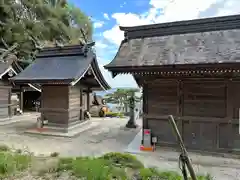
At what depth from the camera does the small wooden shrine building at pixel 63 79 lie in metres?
9.45

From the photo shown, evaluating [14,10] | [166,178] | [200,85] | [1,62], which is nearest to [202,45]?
[200,85]

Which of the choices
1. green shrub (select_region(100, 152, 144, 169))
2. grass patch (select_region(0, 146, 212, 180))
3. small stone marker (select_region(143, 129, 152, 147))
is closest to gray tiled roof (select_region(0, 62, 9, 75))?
grass patch (select_region(0, 146, 212, 180))

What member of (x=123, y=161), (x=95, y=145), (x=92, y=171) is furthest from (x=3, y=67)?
(x=92, y=171)

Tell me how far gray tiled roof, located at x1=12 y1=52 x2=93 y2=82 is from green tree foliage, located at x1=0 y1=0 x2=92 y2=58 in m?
6.59

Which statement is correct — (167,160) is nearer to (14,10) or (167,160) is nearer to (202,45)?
(202,45)

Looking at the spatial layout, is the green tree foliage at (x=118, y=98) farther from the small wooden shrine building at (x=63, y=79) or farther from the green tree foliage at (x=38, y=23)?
the green tree foliage at (x=38, y=23)

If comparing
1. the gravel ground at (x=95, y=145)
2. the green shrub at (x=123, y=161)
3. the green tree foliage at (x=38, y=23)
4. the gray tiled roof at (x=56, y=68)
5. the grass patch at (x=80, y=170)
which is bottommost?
the gravel ground at (x=95, y=145)

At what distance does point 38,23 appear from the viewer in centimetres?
2145

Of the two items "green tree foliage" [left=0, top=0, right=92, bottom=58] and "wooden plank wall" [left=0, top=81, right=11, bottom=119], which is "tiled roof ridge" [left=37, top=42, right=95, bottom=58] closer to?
"wooden plank wall" [left=0, top=81, right=11, bottom=119]

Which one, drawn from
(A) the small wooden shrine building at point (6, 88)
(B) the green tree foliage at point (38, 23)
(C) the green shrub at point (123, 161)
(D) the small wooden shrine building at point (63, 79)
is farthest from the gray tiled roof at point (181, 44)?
(B) the green tree foliage at point (38, 23)

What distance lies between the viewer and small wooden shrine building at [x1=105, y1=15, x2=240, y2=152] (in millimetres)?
6098

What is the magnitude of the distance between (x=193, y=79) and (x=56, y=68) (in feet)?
22.8

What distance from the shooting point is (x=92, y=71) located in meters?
10.9

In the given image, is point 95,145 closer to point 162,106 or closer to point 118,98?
point 162,106
